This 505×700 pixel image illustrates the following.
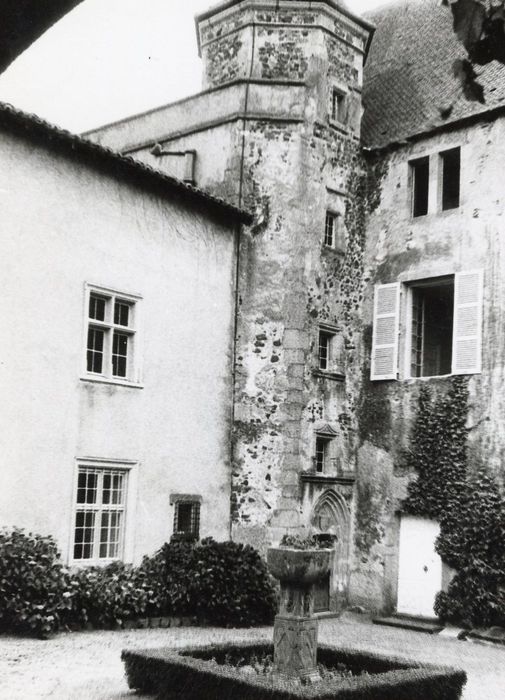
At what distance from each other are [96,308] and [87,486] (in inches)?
110

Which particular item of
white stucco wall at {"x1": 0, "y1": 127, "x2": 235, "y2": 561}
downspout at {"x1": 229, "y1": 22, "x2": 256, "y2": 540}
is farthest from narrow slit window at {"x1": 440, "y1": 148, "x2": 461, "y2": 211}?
white stucco wall at {"x1": 0, "y1": 127, "x2": 235, "y2": 561}

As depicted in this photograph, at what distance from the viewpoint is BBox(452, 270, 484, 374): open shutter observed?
50.5 feet

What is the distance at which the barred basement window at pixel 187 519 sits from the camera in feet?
47.7

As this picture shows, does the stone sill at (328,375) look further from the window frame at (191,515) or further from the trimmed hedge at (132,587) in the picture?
the trimmed hedge at (132,587)

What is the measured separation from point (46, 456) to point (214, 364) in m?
4.03

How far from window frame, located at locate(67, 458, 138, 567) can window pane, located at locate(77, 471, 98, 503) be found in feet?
0.26

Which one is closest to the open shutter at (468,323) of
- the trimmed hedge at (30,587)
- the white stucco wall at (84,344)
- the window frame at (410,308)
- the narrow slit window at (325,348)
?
the window frame at (410,308)

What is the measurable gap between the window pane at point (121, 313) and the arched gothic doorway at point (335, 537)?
16.5 ft

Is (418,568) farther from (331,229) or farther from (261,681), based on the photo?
(261,681)

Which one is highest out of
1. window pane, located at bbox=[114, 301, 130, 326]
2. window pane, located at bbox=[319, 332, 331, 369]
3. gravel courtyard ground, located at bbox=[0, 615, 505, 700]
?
window pane, located at bbox=[114, 301, 130, 326]

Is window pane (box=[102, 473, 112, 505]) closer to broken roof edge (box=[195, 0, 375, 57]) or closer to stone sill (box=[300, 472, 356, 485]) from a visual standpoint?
stone sill (box=[300, 472, 356, 485])

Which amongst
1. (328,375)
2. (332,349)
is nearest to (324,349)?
(332,349)

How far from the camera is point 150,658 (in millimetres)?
8211

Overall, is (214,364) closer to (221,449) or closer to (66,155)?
(221,449)
